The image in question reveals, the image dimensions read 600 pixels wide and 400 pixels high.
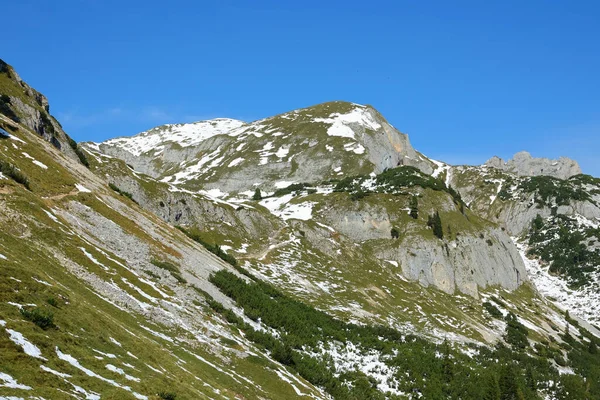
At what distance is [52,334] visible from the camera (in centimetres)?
2462

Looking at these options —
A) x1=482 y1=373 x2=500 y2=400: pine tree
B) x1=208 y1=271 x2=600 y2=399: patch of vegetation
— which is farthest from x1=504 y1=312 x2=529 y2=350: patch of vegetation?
x1=482 y1=373 x2=500 y2=400: pine tree

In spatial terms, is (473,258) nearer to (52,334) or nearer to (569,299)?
(569,299)

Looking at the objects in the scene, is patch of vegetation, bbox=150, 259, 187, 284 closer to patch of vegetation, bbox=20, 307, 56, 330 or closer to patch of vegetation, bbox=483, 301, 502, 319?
patch of vegetation, bbox=20, 307, 56, 330

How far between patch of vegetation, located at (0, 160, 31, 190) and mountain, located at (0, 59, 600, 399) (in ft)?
0.84

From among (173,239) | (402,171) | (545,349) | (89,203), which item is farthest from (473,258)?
(89,203)

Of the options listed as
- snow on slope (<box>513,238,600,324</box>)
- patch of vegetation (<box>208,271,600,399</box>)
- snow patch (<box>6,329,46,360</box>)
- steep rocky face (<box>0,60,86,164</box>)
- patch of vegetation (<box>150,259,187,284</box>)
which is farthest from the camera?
snow on slope (<box>513,238,600,324</box>)

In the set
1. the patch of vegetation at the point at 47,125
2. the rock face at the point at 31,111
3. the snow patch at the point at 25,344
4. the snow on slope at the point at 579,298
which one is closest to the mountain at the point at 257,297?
the snow patch at the point at 25,344

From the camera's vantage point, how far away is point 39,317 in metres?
24.7

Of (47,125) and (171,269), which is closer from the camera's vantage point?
(171,269)

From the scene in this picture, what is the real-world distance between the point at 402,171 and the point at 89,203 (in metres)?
153

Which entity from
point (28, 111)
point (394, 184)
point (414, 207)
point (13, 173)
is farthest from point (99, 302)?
point (394, 184)

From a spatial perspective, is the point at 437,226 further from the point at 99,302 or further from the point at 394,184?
the point at 99,302

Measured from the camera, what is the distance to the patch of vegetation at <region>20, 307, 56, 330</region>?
24469 mm

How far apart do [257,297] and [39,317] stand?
43994 millimetres
